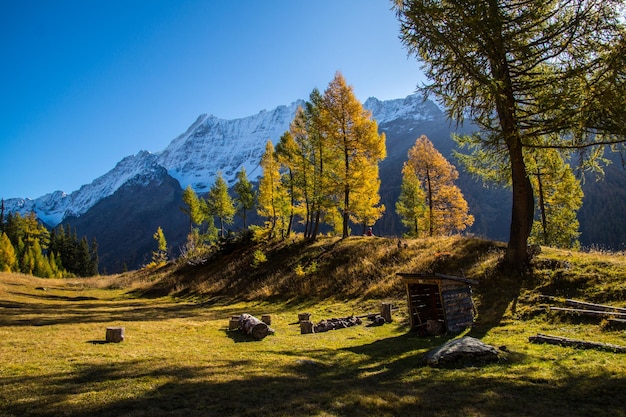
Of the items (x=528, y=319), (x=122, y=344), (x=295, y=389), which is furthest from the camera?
(x=528, y=319)

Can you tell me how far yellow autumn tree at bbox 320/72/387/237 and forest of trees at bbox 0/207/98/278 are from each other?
200 ft

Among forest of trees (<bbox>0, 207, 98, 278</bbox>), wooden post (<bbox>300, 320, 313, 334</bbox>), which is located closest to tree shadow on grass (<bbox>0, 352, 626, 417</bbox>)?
wooden post (<bbox>300, 320, 313, 334</bbox>)

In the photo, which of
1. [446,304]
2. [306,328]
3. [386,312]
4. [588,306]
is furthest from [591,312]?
[306,328]

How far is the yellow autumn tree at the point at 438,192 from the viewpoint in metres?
35.4

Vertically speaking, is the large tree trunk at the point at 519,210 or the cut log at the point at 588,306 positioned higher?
the large tree trunk at the point at 519,210

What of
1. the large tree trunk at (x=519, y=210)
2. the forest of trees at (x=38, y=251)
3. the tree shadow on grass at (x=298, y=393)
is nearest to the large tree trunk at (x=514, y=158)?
the large tree trunk at (x=519, y=210)

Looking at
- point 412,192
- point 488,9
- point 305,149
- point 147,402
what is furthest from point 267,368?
point 412,192

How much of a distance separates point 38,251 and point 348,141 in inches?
2949

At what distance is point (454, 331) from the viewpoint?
1259cm

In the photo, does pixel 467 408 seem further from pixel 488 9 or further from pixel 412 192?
pixel 412 192

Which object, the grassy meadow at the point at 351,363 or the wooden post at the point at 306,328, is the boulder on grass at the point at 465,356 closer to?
the grassy meadow at the point at 351,363

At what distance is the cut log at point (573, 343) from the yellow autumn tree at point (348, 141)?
1931cm

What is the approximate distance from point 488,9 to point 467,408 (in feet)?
37.1

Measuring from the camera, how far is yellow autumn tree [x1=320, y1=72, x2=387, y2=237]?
28.5 metres
